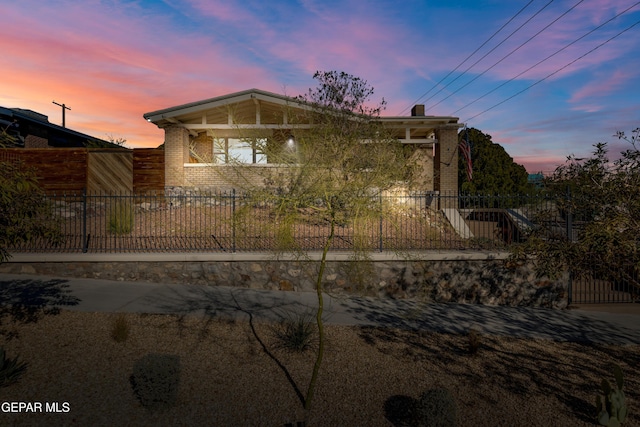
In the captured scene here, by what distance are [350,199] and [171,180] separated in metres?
14.8

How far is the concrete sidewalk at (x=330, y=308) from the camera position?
767cm

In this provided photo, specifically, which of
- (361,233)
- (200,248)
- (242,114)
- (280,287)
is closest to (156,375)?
(361,233)

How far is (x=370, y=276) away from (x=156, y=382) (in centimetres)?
619

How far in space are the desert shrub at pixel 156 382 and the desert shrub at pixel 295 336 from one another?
6.68 ft

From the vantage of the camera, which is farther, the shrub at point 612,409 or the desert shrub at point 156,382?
the desert shrub at point 156,382

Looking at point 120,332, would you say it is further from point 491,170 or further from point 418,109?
point 491,170

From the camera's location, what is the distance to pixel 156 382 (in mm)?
4547

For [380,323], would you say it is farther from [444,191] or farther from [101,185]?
[101,185]

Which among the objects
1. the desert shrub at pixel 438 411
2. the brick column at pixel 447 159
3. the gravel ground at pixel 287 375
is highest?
the brick column at pixel 447 159

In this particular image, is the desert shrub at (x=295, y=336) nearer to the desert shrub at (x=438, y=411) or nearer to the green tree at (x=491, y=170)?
the desert shrub at (x=438, y=411)

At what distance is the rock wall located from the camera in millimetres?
9773

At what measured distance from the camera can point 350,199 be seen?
16.4 feet

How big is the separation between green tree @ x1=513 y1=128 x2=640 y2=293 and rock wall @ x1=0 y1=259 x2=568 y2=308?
3.50m

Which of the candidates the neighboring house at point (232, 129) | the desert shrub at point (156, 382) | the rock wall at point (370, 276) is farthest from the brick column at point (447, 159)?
the desert shrub at point (156, 382)
